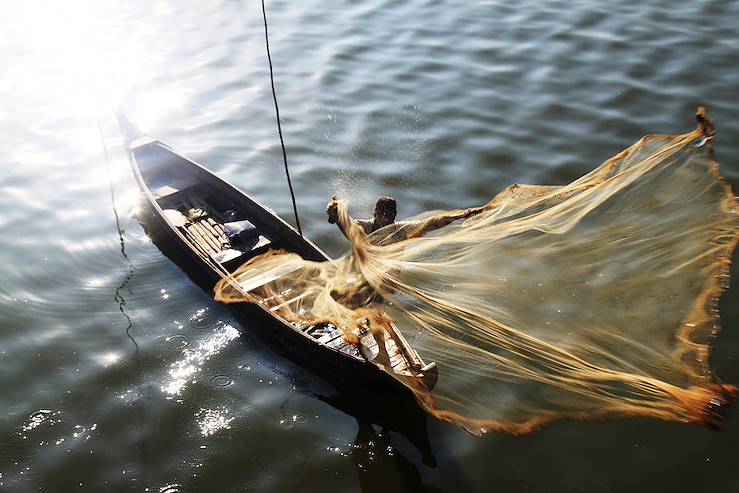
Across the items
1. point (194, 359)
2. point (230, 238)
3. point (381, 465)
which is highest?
point (230, 238)

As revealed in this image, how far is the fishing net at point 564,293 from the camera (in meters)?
6.12

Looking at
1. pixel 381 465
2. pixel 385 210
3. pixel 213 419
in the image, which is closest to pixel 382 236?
pixel 385 210

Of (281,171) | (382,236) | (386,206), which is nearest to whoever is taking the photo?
(382,236)

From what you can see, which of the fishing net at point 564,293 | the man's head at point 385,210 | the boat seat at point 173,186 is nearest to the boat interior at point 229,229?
the boat seat at point 173,186

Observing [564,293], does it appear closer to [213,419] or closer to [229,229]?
[213,419]

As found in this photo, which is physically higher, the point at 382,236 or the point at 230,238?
the point at 382,236

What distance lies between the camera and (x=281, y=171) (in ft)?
41.9

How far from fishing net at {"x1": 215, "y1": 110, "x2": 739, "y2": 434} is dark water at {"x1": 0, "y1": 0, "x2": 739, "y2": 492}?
112 centimetres

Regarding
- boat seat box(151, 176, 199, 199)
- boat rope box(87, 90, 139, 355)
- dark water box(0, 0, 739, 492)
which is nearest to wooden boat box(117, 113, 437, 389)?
boat seat box(151, 176, 199, 199)

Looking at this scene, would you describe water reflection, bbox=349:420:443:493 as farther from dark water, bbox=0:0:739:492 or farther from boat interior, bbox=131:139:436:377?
boat interior, bbox=131:139:436:377

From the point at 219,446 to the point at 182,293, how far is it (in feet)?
9.81

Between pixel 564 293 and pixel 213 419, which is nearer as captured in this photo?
pixel 564 293

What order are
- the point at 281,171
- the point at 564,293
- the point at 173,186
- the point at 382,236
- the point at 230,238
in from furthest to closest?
1. the point at 281,171
2. the point at 173,186
3. the point at 230,238
4. the point at 382,236
5. the point at 564,293

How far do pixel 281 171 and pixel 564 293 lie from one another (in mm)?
7112
